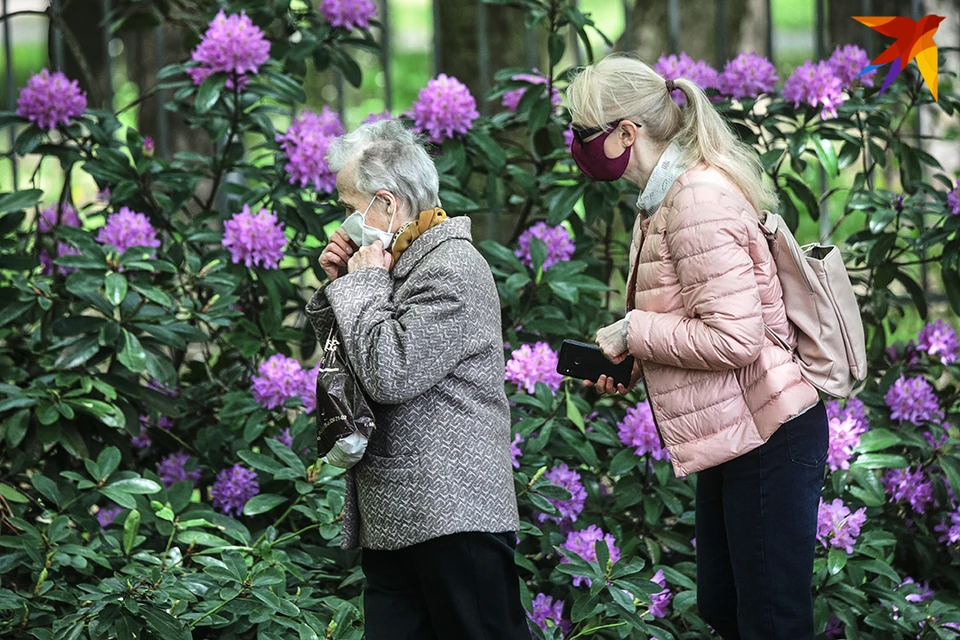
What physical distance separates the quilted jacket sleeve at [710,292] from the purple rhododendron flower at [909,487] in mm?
1366

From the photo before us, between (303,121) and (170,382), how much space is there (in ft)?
3.08

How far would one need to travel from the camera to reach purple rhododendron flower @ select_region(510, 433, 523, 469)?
3.08 metres

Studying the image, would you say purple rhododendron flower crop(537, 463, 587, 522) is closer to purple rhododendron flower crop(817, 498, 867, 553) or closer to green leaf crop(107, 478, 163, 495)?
purple rhododendron flower crop(817, 498, 867, 553)

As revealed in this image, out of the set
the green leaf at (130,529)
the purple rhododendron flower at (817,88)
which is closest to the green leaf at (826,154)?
the purple rhododendron flower at (817,88)

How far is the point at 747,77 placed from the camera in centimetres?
369

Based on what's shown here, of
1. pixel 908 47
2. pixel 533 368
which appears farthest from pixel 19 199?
pixel 908 47

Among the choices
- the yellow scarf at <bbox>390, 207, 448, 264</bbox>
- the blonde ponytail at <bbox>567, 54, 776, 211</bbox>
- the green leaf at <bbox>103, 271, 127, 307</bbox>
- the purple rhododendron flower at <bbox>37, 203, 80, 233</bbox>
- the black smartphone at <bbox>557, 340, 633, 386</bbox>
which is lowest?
the black smartphone at <bbox>557, 340, 633, 386</bbox>

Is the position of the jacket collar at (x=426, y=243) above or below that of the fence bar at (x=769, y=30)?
below

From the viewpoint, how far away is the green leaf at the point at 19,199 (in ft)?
11.6

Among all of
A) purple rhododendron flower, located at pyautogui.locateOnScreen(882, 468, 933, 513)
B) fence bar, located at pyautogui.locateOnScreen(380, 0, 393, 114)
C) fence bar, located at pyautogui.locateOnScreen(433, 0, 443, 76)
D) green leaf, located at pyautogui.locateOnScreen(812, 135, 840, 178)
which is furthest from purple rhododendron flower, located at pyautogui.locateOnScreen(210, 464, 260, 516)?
green leaf, located at pyautogui.locateOnScreen(812, 135, 840, 178)

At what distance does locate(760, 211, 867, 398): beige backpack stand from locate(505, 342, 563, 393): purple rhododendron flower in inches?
37.5

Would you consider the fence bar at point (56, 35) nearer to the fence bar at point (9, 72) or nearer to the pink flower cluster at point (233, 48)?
the fence bar at point (9, 72)

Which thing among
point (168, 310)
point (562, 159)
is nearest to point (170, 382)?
point (168, 310)

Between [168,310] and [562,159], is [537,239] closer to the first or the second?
[562,159]
